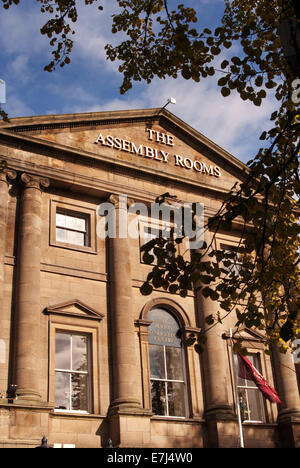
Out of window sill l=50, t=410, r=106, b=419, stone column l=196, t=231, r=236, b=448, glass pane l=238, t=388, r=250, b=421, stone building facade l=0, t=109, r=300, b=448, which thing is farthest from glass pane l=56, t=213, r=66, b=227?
glass pane l=238, t=388, r=250, b=421

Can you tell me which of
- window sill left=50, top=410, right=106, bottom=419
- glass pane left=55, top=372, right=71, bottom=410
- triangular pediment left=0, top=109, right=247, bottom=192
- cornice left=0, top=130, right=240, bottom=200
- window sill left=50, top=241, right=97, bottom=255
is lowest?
window sill left=50, top=410, right=106, bottom=419

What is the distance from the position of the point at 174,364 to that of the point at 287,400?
560 cm

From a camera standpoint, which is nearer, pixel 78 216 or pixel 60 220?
pixel 60 220

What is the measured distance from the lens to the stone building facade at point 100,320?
66.0 feet

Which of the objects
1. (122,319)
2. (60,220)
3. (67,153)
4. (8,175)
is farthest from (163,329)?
(8,175)

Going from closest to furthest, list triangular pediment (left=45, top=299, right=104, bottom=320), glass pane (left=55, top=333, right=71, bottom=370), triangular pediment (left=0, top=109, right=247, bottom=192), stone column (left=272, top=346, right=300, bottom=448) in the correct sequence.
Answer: glass pane (left=55, top=333, right=71, bottom=370), triangular pediment (left=45, top=299, right=104, bottom=320), triangular pediment (left=0, top=109, right=247, bottom=192), stone column (left=272, top=346, right=300, bottom=448)

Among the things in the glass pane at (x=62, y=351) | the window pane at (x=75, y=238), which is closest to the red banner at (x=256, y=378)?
the glass pane at (x=62, y=351)

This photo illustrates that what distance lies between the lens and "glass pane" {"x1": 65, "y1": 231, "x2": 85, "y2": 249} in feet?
77.5

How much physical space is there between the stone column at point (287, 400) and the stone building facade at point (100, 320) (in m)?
0.05

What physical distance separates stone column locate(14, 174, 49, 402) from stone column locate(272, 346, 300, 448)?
10.6m

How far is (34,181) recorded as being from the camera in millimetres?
22750

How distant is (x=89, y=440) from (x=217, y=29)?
1445cm

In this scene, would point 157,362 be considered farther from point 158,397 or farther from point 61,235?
point 61,235

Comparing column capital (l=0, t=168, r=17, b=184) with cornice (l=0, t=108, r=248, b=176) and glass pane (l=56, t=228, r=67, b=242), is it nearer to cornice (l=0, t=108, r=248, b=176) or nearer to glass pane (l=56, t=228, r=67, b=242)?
cornice (l=0, t=108, r=248, b=176)
